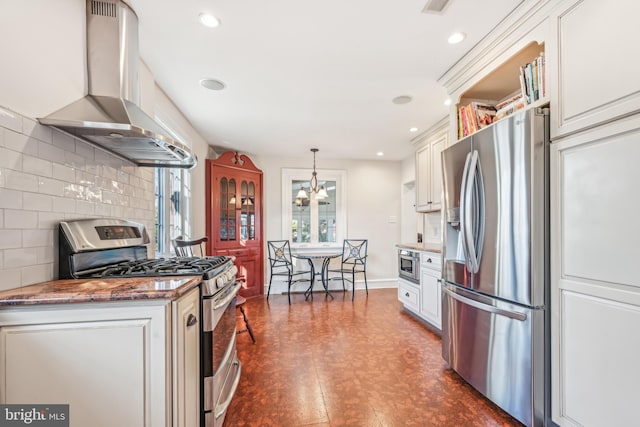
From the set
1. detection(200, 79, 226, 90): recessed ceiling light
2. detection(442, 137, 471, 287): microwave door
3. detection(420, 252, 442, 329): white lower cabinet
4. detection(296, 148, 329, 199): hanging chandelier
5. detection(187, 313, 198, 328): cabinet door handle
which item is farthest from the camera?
detection(296, 148, 329, 199): hanging chandelier

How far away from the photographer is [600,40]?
1.25 meters

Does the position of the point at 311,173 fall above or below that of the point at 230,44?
below

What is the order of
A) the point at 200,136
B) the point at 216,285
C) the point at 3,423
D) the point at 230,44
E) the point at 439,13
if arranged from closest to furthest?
the point at 3,423, the point at 216,285, the point at 439,13, the point at 230,44, the point at 200,136

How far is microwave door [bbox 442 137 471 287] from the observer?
6.31 feet

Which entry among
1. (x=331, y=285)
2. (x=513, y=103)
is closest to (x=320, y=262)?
(x=331, y=285)

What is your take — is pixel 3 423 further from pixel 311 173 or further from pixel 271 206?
pixel 311 173

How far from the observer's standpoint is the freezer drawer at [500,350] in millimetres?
1482

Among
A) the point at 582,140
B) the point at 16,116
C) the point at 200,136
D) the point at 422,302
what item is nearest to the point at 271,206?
the point at 200,136

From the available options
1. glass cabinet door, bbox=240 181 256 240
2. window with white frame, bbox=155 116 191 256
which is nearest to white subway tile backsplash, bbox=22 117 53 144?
window with white frame, bbox=155 116 191 256

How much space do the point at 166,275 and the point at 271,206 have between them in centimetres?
361

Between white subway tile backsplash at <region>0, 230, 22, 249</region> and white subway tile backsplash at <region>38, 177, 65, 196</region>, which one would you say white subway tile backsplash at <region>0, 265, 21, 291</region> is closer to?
white subway tile backsplash at <region>0, 230, 22, 249</region>

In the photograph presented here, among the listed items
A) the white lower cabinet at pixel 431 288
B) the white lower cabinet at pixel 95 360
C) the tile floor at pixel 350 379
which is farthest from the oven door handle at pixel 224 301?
the white lower cabinet at pixel 431 288

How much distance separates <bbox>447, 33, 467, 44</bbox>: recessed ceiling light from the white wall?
3.35m

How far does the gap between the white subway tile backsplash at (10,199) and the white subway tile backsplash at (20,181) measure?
2cm
